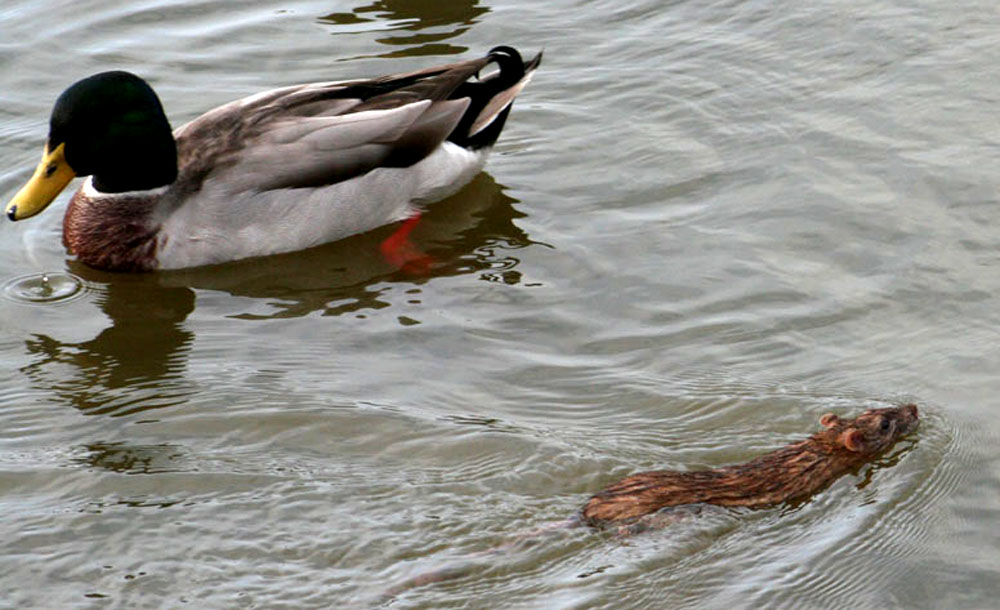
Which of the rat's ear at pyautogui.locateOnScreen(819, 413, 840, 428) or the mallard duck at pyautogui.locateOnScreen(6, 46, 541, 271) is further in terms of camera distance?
the mallard duck at pyautogui.locateOnScreen(6, 46, 541, 271)

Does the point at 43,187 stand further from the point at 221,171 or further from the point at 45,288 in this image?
the point at 221,171

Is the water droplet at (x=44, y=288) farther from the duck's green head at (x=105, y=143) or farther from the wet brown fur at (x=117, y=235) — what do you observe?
the duck's green head at (x=105, y=143)

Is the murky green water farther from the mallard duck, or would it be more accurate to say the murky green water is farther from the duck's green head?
the duck's green head

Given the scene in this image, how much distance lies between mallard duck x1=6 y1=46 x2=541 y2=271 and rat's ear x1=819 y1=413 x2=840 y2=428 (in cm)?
337

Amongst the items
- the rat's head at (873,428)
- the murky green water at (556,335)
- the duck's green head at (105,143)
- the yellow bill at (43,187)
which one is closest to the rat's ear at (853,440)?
the rat's head at (873,428)

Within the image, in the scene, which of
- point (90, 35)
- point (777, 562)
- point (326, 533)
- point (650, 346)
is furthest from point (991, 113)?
point (90, 35)

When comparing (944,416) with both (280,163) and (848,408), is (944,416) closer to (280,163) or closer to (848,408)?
(848,408)

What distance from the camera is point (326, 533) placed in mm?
5977

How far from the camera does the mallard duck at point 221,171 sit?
8539 mm

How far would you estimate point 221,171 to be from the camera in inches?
338

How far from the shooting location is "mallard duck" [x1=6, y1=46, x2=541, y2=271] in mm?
8539

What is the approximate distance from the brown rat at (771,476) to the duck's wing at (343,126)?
3460 mm

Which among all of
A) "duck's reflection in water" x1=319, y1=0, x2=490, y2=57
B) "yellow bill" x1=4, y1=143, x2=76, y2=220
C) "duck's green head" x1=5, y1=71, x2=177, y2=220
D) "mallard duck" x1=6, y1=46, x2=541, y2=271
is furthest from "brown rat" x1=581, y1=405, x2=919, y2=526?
"duck's reflection in water" x1=319, y1=0, x2=490, y2=57

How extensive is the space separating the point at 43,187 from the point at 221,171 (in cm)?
93
